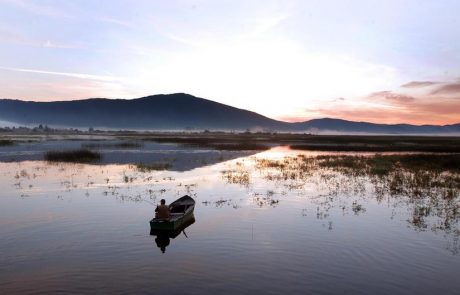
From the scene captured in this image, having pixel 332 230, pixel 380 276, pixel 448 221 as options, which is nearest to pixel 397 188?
pixel 448 221

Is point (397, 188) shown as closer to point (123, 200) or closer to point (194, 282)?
point (123, 200)

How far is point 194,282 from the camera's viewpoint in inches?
564

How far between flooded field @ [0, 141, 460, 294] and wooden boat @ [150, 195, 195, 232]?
1.90 feet

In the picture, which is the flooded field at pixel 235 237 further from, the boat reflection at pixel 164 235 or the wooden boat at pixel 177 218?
the wooden boat at pixel 177 218

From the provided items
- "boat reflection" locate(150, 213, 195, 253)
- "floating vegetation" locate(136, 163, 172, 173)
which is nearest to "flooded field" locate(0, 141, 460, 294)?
"boat reflection" locate(150, 213, 195, 253)

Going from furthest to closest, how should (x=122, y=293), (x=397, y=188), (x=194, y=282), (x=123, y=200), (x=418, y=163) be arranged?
(x=418, y=163), (x=397, y=188), (x=123, y=200), (x=194, y=282), (x=122, y=293)

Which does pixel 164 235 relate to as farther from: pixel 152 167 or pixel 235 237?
pixel 152 167

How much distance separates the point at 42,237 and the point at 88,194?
37.1ft

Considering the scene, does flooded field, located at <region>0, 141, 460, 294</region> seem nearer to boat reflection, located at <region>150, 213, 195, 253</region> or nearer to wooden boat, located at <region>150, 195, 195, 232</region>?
boat reflection, located at <region>150, 213, 195, 253</region>

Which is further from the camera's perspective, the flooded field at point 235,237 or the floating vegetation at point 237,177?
the floating vegetation at point 237,177

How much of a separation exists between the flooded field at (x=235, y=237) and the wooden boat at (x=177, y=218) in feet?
1.90

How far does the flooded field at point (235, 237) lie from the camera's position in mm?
14414

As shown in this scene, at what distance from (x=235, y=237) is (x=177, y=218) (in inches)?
122

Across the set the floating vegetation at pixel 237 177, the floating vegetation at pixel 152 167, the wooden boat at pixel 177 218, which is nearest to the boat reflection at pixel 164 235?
the wooden boat at pixel 177 218
